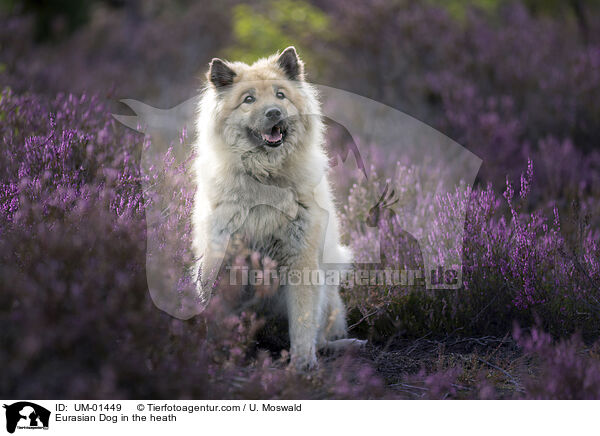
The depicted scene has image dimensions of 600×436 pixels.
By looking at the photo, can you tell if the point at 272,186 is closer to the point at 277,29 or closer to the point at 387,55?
the point at 387,55

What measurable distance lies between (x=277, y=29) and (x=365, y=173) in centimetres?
563

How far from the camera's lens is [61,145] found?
3232mm

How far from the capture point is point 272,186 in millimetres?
3037

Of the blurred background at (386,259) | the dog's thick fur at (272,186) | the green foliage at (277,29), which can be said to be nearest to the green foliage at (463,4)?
the green foliage at (277,29)

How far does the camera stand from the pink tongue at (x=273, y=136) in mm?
3045

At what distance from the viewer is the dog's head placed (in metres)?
3.06

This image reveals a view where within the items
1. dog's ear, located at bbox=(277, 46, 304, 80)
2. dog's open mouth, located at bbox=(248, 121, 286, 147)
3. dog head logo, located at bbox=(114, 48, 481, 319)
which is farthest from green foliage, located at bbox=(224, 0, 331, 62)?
dog's open mouth, located at bbox=(248, 121, 286, 147)

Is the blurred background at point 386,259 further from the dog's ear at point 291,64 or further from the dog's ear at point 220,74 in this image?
the dog's ear at point 291,64

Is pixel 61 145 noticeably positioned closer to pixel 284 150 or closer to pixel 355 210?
pixel 284 150

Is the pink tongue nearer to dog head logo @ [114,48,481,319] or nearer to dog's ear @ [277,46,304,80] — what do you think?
dog head logo @ [114,48,481,319]
